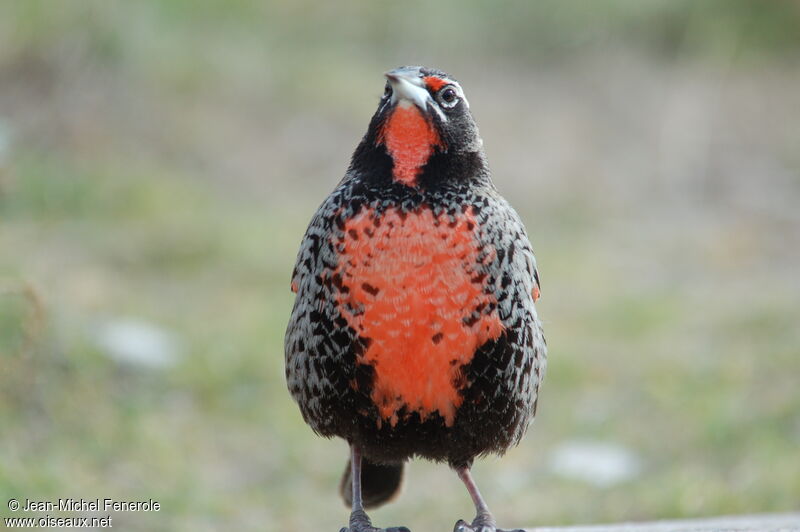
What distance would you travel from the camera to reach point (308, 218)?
8.64 meters

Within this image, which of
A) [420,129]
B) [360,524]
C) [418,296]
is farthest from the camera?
[360,524]

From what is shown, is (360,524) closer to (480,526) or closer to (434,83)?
(480,526)

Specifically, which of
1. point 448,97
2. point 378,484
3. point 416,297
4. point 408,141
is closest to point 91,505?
point 378,484

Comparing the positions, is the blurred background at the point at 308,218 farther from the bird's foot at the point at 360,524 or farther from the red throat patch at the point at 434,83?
the red throat patch at the point at 434,83

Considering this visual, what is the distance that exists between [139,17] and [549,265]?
371 cm

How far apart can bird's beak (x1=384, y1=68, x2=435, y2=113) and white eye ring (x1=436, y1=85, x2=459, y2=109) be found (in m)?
0.04

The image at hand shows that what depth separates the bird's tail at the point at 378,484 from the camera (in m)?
4.19

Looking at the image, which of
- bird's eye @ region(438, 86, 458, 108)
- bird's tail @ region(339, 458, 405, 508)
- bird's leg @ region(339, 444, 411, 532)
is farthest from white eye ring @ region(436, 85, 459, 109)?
bird's tail @ region(339, 458, 405, 508)

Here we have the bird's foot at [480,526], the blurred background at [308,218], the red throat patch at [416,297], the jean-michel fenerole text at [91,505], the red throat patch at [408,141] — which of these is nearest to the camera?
the red throat patch at [416,297]

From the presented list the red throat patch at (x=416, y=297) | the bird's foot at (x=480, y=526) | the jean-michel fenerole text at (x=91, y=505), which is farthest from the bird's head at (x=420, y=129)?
the jean-michel fenerole text at (x=91, y=505)

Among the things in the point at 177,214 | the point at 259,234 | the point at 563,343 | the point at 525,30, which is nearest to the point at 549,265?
the point at 563,343

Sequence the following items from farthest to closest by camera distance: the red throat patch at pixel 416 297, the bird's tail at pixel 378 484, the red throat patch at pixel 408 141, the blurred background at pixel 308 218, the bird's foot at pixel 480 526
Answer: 1. the blurred background at pixel 308 218
2. the bird's tail at pixel 378 484
3. the bird's foot at pixel 480 526
4. the red throat patch at pixel 408 141
5. the red throat patch at pixel 416 297

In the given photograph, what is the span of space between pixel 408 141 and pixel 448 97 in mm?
183

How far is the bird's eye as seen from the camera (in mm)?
3459
